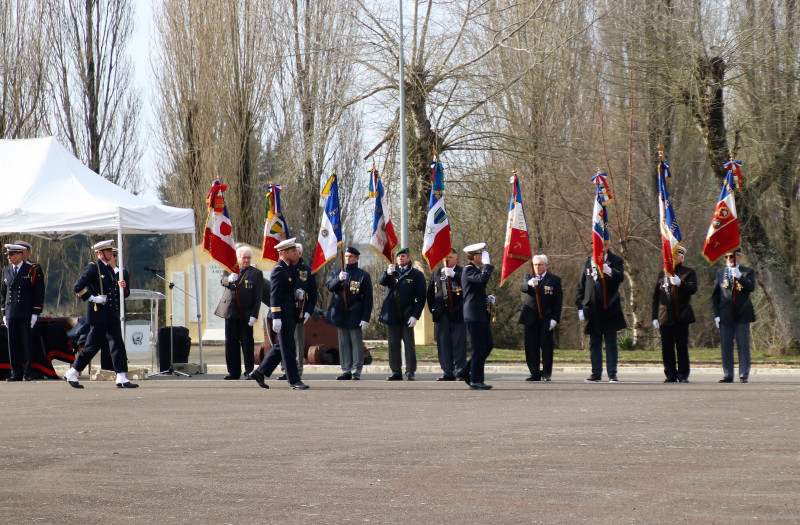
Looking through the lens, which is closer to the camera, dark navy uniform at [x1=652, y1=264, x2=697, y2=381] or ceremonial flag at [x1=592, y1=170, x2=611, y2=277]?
dark navy uniform at [x1=652, y1=264, x2=697, y2=381]

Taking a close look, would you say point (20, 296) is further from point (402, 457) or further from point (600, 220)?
point (402, 457)

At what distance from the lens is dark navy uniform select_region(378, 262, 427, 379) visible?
16.9m

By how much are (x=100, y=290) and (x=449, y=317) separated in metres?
5.01

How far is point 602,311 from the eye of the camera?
53.5 ft

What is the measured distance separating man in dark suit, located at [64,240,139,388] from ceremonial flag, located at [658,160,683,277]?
25.8 feet

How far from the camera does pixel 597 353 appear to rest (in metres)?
16.3

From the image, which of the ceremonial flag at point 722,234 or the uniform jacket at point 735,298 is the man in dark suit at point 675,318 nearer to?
the uniform jacket at point 735,298

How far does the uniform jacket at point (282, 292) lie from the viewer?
573 inches

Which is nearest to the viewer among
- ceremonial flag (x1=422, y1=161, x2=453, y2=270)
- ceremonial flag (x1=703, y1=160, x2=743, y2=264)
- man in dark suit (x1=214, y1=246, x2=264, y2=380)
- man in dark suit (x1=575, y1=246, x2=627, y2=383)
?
man in dark suit (x1=575, y1=246, x2=627, y2=383)

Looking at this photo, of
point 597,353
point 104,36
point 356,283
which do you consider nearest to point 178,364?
point 356,283

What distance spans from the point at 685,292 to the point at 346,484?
32.1 feet

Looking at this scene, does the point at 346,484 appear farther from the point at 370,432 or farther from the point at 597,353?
the point at 597,353

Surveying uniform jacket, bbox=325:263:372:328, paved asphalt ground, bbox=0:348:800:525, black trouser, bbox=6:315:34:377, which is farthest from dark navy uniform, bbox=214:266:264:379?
paved asphalt ground, bbox=0:348:800:525

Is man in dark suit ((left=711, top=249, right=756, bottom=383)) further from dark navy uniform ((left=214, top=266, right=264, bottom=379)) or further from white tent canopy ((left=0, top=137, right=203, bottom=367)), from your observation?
white tent canopy ((left=0, top=137, right=203, bottom=367))
